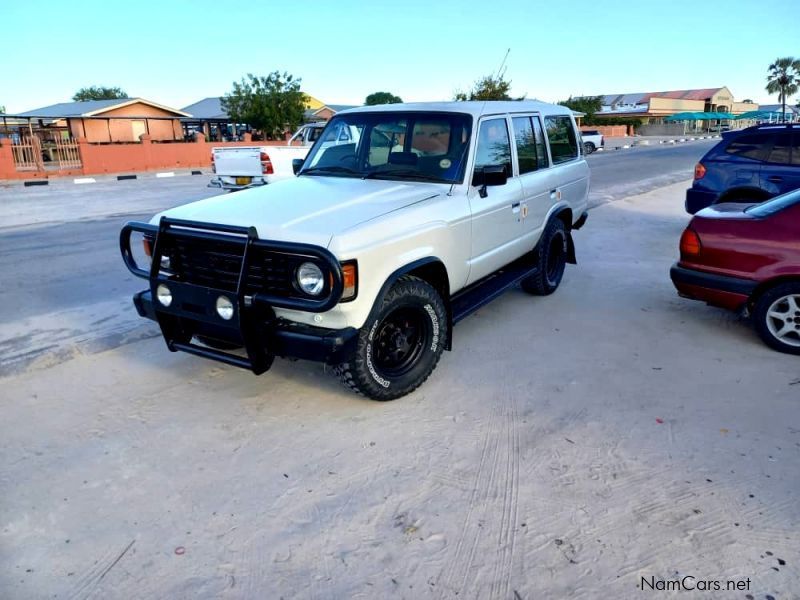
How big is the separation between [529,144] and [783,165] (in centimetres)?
453

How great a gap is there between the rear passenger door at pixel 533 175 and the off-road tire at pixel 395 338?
1824 mm

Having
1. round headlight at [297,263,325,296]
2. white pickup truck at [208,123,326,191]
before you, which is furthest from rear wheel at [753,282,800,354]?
white pickup truck at [208,123,326,191]

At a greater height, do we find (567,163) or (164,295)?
(567,163)

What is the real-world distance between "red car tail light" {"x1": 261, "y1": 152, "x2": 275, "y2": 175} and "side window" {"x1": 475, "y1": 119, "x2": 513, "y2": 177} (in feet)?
31.1

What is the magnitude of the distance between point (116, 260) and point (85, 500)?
18.7 ft

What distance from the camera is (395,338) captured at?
3977mm

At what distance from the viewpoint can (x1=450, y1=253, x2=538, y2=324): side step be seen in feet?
15.0

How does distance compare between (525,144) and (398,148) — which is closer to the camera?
(398,148)

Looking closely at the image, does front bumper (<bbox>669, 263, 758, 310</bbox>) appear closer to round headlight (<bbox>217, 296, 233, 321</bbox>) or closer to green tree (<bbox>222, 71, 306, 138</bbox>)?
round headlight (<bbox>217, 296, 233, 321</bbox>)

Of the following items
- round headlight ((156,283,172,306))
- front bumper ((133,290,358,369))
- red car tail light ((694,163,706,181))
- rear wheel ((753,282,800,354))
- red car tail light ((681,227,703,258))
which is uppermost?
red car tail light ((694,163,706,181))

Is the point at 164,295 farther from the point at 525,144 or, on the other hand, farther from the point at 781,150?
the point at 781,150

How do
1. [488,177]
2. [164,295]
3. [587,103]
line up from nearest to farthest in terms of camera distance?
[164,295]
[488,177]
[587,103]

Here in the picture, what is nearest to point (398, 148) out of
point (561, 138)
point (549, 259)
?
A: point (549, 259)

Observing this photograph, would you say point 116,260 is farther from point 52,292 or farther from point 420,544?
point 420,544
